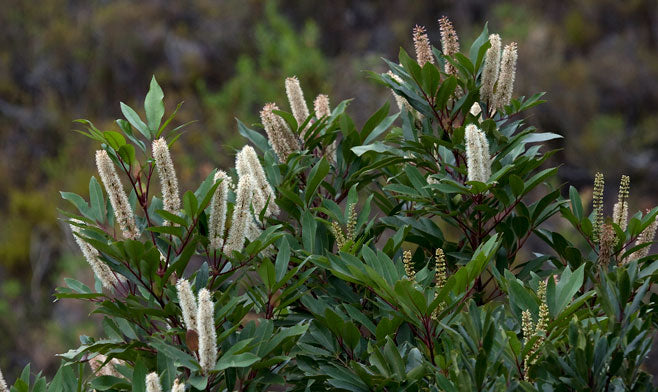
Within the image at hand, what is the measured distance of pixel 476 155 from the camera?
1.34 meters

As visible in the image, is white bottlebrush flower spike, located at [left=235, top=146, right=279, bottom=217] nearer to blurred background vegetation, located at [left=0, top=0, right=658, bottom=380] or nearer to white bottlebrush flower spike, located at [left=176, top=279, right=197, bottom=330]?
white bottlebrush flower spike, located at [left=176, top=279, right=197, bottom=330]

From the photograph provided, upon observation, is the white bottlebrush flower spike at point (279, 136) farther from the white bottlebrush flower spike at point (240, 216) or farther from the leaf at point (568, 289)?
the leaf at point (568, 289)

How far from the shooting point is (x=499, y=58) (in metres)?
1.54

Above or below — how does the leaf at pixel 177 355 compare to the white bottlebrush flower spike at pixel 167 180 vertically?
below

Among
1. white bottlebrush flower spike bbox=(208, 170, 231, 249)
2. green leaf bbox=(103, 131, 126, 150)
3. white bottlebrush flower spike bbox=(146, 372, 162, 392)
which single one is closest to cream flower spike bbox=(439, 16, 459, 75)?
white bottlebrush flower spike bbox=(208, 170, 231, 249)

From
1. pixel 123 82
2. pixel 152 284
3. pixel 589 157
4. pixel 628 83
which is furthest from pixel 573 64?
pixel 152 284

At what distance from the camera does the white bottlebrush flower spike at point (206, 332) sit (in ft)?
3.53

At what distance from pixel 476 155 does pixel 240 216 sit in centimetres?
44

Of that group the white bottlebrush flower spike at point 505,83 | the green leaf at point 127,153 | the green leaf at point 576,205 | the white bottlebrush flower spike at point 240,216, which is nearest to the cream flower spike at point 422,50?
the white bottlebrush flower spike at point 505,83

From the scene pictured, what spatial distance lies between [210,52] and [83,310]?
14.8 feet

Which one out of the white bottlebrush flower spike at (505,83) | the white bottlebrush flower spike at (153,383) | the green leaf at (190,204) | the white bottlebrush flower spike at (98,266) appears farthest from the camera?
the white bottlebrush flower spike at (505,83)

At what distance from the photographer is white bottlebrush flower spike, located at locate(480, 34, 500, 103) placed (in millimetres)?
1530

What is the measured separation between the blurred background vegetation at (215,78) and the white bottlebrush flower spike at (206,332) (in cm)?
567

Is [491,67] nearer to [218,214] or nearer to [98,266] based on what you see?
[218,214]
